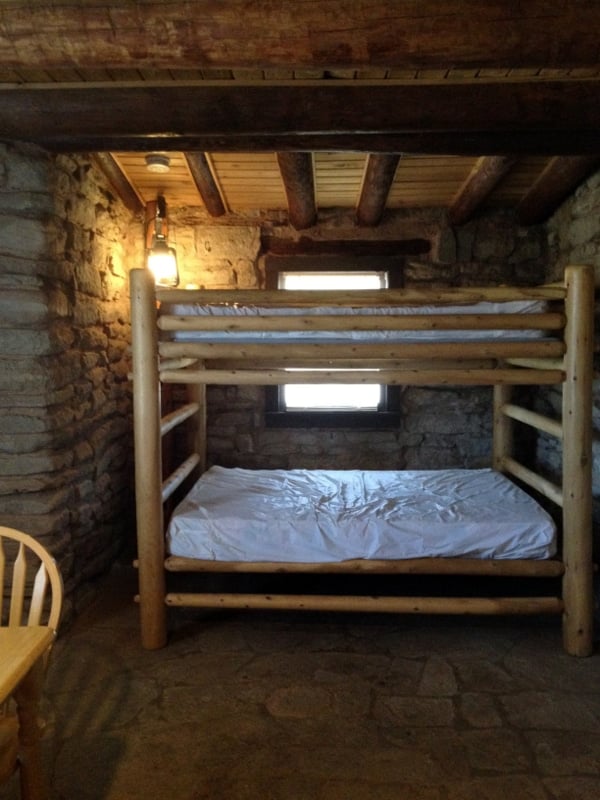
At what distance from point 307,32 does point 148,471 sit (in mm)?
2293

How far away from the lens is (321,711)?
9.05ft

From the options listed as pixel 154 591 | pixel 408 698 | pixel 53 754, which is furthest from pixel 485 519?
pixel 53 754

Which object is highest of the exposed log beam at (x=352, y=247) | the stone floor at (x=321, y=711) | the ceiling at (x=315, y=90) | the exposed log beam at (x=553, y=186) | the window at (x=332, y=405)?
the ceiling at (x=315, y=90)

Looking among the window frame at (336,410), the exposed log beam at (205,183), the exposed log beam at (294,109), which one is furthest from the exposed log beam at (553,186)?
the exposed log beam at (205,183)

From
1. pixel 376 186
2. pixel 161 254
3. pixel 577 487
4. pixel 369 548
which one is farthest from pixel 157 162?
pixel 577 487

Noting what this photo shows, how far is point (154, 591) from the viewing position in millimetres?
3275

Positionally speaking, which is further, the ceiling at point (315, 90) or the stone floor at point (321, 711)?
the ceiling at point (315, 90)

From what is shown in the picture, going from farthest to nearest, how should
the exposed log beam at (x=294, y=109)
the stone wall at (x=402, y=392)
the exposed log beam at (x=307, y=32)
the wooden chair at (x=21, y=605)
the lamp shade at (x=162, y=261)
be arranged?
the stone wall at (x=402, y=392) → the lamp shade at (x=162, y=261) → the exposed log beam at (x=294, y=109) → the exposed log beam at (x=307, y=32) → the wooden chair at (x=21, y=605)

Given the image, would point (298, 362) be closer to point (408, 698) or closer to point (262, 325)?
point (262, 325)

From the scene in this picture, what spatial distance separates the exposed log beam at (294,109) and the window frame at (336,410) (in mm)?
1738

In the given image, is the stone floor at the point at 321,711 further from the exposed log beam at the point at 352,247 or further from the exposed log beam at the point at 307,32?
the exposed log beam at the point at 307,32

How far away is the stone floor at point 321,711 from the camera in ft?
7.62

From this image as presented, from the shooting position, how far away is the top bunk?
3109mm

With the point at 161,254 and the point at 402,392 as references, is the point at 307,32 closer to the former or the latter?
A: the point at 161,254
